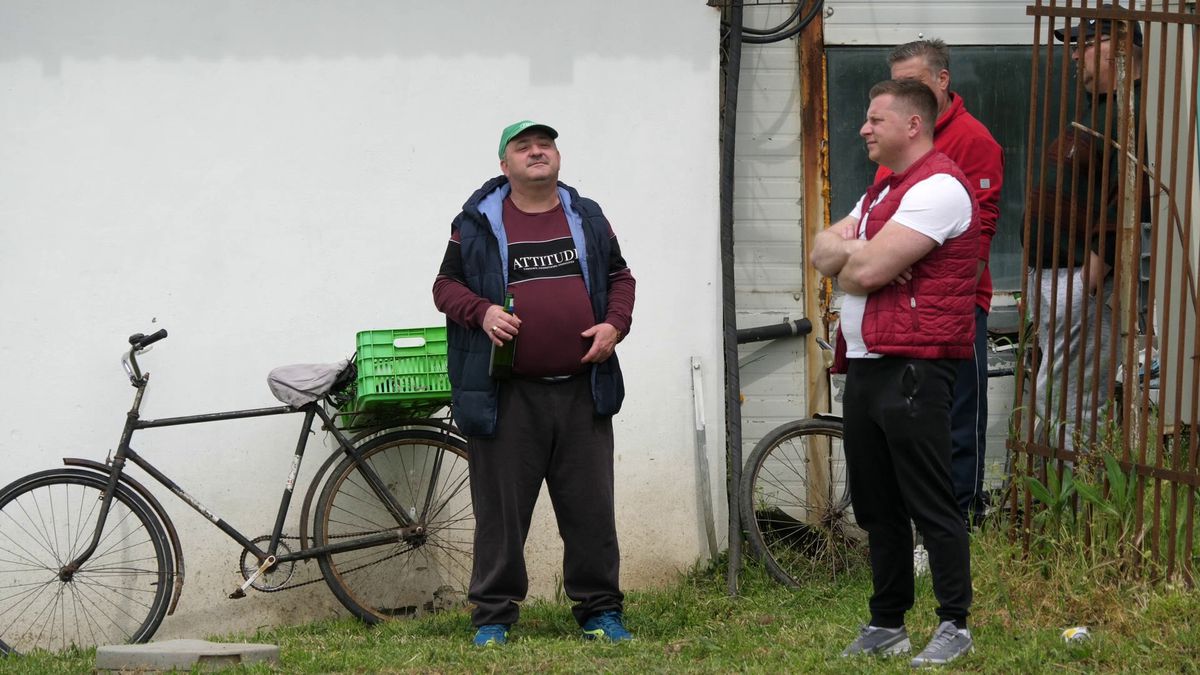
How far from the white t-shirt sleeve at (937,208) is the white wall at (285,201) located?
2.34 meters

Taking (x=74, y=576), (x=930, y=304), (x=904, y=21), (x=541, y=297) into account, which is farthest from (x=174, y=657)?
(x=904, y=21)

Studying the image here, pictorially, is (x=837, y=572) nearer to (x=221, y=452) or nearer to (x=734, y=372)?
(x=734, y=372)

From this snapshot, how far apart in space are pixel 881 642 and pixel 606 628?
1.27 meters

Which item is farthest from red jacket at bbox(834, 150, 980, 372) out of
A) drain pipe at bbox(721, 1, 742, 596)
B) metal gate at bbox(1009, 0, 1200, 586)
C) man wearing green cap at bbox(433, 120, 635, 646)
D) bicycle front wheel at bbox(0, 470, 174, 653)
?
bicycle front wheel at bbox(0, 470, 174, 653)

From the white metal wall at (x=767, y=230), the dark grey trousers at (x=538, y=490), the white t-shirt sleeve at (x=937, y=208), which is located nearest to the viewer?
the white t-shirt sleeve at (x=937, y=208)

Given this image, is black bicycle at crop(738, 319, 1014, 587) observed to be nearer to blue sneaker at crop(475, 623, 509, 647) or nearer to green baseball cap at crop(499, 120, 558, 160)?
blue sneaker at crop(475, 623, 509, 647)

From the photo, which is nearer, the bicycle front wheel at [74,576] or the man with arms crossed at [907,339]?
the man with arms crossed at [907,339]

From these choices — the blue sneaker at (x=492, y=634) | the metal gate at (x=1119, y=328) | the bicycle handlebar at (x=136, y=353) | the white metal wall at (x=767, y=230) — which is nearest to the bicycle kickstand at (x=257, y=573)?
the bicycle handlebar at (x=136, y=353)

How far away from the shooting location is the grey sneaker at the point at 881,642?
5.23 metres

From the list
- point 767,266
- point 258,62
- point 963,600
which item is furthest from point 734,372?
point 258,62

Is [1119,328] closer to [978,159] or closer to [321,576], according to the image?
[978,159]

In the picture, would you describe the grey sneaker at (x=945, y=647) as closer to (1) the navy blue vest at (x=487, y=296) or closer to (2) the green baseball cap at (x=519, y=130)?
(1) the navy blue vest at (x=487, y=296)

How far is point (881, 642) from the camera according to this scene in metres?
5.24

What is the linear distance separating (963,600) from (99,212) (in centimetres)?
428
